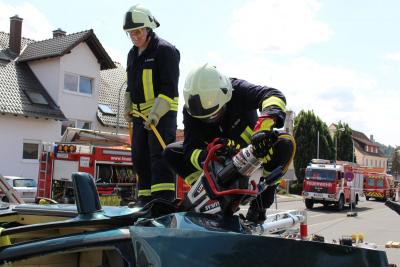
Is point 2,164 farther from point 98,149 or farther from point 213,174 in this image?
point 213,174

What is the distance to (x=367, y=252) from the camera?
60.4 inches

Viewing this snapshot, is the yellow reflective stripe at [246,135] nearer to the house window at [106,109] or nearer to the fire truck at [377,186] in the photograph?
the house window at [106,109]

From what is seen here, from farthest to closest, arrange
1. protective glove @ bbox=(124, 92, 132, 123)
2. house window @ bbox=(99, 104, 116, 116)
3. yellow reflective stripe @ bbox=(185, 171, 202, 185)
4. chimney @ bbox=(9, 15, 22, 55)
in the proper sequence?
house window @ bbox=(99, 104, 116, 116) < chimney @ bbox=(9, 15, 22, 55) < protective glove @ bbox=(124, 92, 132, 123) < yellow reflective stripe @ bbox=(185, 171, 202, 185)

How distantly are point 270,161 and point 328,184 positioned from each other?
26.3m

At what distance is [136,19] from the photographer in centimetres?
402

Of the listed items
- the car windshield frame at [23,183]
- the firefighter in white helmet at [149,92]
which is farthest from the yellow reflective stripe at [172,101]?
the car windshield frame at [23,183]

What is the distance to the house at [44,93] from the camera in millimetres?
26828

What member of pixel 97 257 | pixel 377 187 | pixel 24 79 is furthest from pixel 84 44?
pixel 97 257

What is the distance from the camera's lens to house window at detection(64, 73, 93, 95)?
30.3 m

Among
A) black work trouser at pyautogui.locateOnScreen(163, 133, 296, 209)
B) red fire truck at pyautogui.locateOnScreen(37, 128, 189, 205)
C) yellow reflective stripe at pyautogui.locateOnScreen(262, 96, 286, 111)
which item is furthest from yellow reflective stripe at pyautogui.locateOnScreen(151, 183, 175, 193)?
red fire truck at pyautogui.locateOnScreen(37, 128, 189, 205)

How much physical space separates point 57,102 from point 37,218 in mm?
27136

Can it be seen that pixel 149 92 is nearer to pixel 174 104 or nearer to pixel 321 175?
pixel 174 104

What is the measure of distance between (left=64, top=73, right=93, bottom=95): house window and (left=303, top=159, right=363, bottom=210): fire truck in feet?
44.7

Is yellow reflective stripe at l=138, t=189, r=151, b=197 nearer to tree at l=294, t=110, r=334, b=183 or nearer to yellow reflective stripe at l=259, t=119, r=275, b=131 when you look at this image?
yellow reflective stripe at l=259, t=119, r=275, b=131
